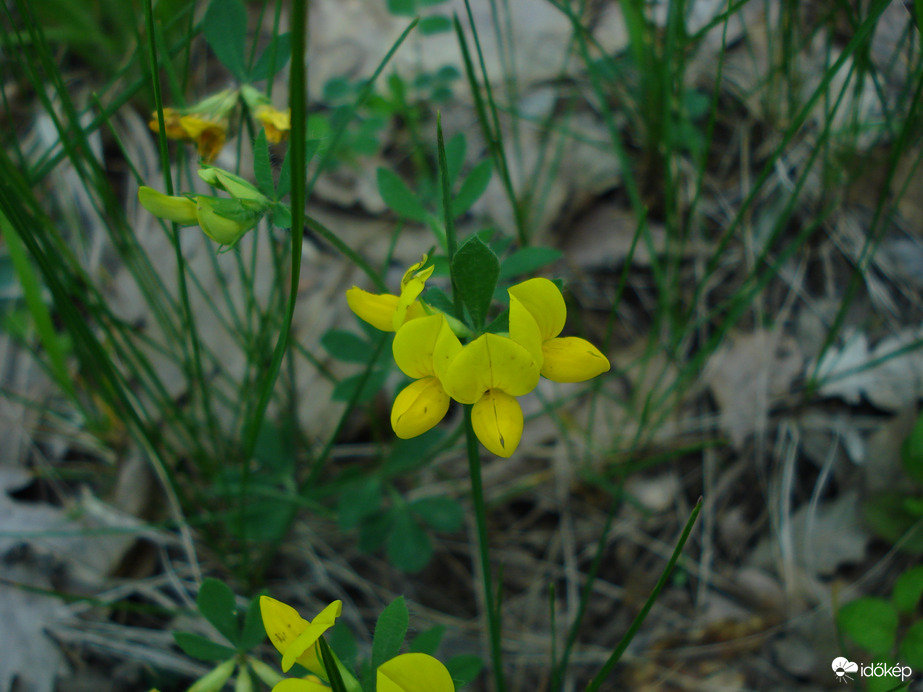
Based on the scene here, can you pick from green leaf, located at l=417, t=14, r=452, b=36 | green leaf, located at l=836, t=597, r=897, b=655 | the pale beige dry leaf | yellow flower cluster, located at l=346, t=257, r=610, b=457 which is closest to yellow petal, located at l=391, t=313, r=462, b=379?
yellow flower cluster, located at l=346, t=257, r=610, b=457

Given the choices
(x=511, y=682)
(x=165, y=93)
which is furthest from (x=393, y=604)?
(x=165, y=93)

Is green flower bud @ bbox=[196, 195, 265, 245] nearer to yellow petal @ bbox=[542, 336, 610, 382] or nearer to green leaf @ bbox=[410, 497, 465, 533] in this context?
yellow petal @ bbox=[542, 336, 610, 382]

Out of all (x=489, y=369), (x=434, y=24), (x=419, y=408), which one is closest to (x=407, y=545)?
(x=419, y=408)

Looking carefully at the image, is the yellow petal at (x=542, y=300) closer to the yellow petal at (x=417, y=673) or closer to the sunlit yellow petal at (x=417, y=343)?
the sunlit yellow petal at (x=417, y=343)

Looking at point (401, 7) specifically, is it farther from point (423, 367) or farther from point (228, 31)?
point (423, 367)

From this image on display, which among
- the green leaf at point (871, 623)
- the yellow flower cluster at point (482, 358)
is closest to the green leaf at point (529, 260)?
the yellow flower cluster at point (482, 358)

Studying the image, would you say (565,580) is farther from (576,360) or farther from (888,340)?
(888,340)
